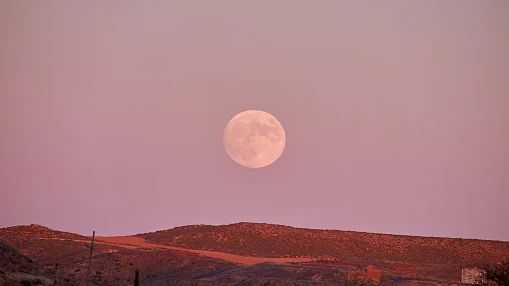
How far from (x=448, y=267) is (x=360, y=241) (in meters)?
33.0

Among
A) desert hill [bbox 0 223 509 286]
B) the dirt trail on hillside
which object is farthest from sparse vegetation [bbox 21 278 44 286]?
the dirt trail on hillside

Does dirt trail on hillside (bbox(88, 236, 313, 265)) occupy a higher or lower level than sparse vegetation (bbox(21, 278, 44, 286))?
higher

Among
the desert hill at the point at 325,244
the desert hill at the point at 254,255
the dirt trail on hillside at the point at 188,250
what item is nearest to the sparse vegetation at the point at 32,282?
the desert hill at the point at 254,255

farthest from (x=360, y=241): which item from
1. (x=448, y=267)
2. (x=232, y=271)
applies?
(x=232, y=271)

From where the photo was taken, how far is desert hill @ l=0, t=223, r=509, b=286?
86812 millimetres

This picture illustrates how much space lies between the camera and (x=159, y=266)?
97812mm

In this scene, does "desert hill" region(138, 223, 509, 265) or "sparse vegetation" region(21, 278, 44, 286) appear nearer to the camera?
"sparse vegetation" region(21, 278, 44, 286)

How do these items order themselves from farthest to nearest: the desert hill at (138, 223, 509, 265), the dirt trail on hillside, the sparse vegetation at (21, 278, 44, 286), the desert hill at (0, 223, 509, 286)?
1. the desert hill at (138, 223, 509, 265)
2. the dirt trail on hillside
3. the desert hill at (0, 223, 509, 286)
4. the sparse vegetation at (21, 278, 44, 286)

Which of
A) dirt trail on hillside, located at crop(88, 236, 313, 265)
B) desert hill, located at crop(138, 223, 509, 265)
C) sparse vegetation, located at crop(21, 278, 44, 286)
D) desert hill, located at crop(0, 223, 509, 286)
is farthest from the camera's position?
desert hill, located at crop(138, 223, 509, 265)

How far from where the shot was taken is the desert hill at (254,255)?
8681 centimetres

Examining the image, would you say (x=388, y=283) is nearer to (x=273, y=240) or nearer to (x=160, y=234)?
(x=273, y=240)

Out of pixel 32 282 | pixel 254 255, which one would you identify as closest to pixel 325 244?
pixel 254 255

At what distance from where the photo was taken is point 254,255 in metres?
123

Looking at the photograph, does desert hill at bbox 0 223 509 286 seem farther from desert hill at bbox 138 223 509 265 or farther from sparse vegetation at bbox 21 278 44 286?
Result: sparse vegetation at bbox 21 278 44 286
